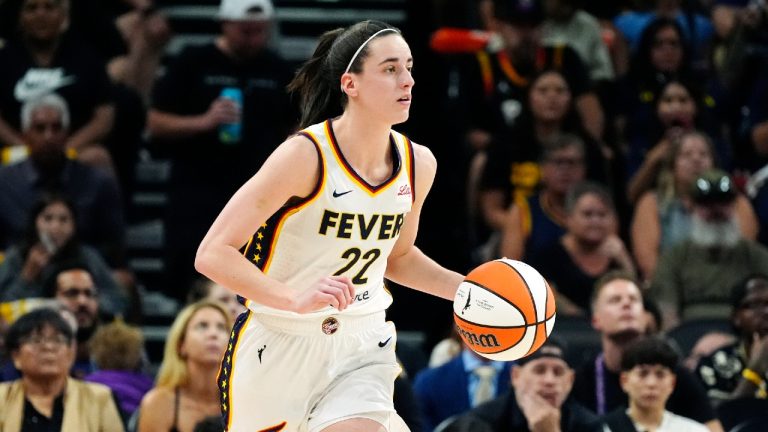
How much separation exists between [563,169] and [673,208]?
805mm

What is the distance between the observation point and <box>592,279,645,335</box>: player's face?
8.52 metres

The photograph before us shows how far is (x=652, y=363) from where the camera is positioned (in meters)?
7.88

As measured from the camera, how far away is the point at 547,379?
7.75 meters

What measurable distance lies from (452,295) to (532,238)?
4400 millimetres

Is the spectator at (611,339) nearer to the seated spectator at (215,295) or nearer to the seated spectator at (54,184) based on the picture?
the seated spectator at (215,295)

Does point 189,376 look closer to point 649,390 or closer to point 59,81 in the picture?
point 649,390

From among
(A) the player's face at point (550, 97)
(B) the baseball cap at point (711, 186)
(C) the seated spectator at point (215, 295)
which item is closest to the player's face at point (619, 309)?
(B) the baseball cap at point (711, 186)

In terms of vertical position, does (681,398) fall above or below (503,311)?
below

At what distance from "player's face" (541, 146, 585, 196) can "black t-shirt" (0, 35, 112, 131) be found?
10.8 feet

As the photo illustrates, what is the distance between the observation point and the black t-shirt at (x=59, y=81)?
10.7 meters

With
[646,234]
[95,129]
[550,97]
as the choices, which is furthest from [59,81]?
[646,234]

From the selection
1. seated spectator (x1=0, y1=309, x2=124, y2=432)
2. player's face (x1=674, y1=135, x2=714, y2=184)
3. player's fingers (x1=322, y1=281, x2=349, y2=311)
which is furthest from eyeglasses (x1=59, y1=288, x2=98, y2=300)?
player's fingers (x1=322, y1=281, x2=349, y2=311)

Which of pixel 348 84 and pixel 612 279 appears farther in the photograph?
pixel 612 279

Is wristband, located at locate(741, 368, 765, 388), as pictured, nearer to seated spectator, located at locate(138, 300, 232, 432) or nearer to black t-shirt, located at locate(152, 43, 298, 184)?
seated spectator, located at locate(138, 300, 232, 432)
